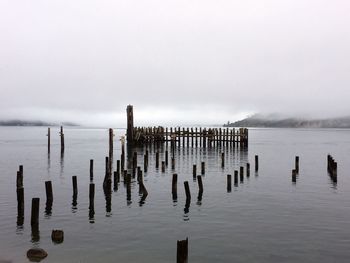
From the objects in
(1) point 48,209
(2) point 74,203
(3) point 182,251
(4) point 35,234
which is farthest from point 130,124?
(3) point 182,251

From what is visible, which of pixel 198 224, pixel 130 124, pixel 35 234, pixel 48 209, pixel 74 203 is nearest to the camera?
pixel 35 234

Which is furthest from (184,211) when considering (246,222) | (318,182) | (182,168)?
(182,168)

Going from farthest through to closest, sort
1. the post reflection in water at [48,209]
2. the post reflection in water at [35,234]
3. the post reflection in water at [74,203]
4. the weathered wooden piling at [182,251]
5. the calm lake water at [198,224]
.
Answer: the post reflection in water at [74,203] → the post reflection in water at [48,209] → the post reflection in water at [35,234] → the calm lake water at [198,224] → the weathered wooden piling at [182,251]

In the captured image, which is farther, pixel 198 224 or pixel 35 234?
pixel 198 224

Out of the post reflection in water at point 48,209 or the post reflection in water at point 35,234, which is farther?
the post reflection in water at point 48,209

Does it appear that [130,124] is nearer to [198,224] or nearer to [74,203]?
[74,203]

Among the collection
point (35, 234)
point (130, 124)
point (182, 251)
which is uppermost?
point (130, 124)

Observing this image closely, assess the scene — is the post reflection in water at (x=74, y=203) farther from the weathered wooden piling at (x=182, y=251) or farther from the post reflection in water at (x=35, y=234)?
the weathered wooden piling at (x=182, y=251)

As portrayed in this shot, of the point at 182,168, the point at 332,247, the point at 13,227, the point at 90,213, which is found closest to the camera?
the point at 332,247

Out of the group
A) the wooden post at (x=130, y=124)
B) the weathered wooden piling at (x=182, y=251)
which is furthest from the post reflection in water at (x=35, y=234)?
the wooden post at (x=130, y=124)

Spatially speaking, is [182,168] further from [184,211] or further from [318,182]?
[184,211]

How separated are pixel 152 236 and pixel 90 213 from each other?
4.84 meters

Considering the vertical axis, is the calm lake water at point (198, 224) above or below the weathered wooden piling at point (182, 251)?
below

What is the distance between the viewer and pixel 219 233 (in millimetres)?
16250
